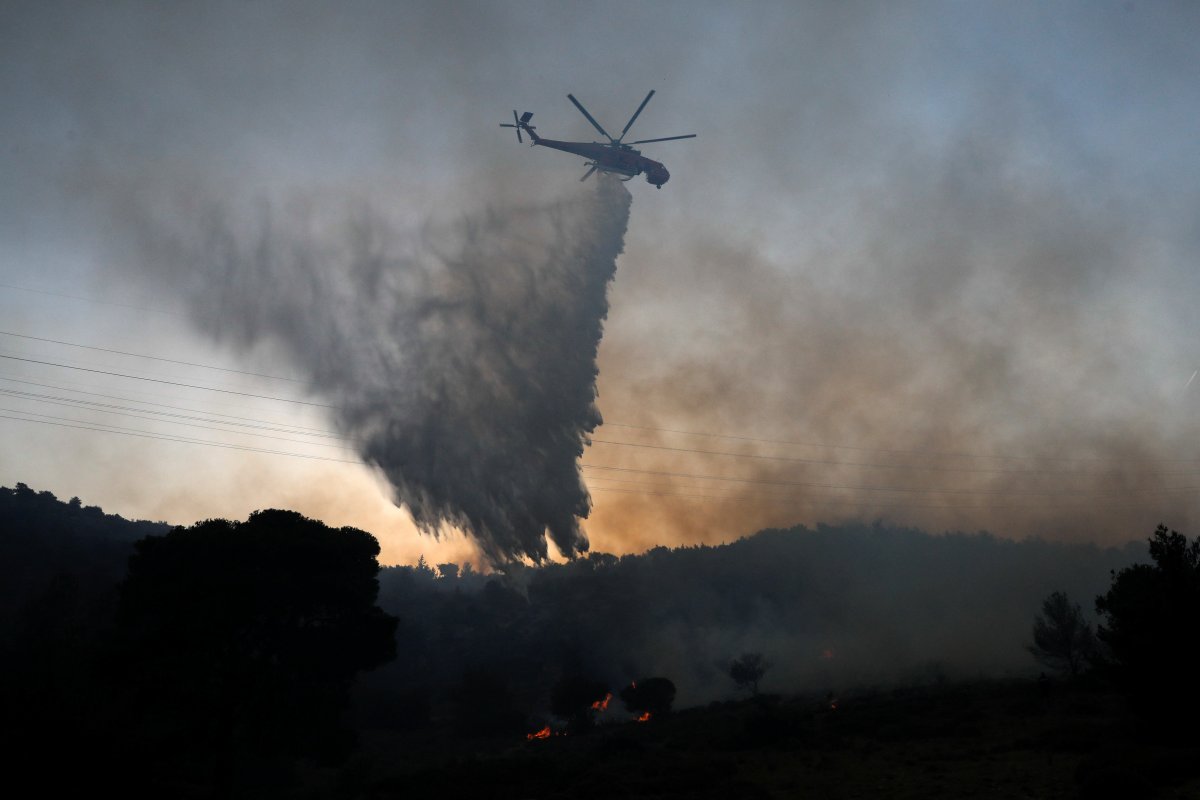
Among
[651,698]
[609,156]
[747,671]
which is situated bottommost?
[651,698]

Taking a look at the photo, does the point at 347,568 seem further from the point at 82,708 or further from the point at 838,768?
the point at 838,768

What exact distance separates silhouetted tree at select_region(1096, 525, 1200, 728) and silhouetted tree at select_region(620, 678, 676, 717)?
7784cm

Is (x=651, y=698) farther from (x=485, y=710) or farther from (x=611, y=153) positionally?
(x=611, y=153)

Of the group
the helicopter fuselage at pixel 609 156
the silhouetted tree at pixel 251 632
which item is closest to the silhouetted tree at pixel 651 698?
the silhouetted tree at pixel 251 632

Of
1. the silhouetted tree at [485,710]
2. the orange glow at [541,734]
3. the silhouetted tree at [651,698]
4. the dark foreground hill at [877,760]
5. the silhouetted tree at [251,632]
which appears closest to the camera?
the dark foreground hill at [877,760]

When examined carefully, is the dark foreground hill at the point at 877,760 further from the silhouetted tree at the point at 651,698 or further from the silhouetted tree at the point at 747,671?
the silhouetted tree at the point at 747,671

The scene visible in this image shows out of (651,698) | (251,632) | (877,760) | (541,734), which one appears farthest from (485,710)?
(877,760)

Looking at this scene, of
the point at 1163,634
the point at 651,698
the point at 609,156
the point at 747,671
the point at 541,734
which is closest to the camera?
the point at 1163,634

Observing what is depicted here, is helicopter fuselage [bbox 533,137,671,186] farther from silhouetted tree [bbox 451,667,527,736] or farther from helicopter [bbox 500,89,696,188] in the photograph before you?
silhouetted tree [bbox 451,667,527,736]

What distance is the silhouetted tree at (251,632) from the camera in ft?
160

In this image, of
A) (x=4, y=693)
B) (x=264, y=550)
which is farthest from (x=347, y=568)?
(x=4, y=693)

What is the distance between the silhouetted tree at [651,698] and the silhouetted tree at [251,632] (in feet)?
218

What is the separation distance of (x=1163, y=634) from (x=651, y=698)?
82.8 meters

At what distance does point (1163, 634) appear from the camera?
40.4 metres
